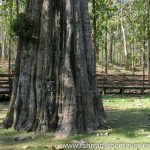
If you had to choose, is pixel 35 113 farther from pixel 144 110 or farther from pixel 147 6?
pixel 147 6

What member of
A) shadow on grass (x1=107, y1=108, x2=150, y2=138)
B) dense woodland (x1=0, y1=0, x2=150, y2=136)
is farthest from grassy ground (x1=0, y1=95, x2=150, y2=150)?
dense woodland (x1=0, y1=0, x2=150, y2=136)

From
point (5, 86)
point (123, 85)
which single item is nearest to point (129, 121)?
point (5, 86)

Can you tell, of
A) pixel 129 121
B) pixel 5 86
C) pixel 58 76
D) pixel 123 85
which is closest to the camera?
pixel 58 76

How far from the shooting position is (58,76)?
1086cm

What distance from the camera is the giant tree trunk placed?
417 inches

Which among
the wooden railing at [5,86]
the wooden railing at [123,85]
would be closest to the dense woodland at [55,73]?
the wooden railing at [5,86]

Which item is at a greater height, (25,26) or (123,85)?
(25,26)

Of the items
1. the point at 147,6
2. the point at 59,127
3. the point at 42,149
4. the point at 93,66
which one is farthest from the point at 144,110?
the point at 147,6

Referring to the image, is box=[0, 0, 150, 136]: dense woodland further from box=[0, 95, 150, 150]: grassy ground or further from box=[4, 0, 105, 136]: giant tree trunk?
box=[0, 95, 150, 150]: grassy ground

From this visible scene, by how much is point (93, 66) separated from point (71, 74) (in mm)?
957

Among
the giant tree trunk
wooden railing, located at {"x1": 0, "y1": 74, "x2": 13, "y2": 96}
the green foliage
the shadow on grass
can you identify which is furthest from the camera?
wooden railing, located at {"x1": 0, "y1": 74, "x2": 13, "y2": 96}

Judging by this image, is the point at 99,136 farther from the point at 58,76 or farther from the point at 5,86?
the point at 5,86

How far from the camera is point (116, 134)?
10328 mm

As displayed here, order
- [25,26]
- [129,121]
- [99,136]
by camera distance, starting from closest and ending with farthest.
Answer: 1. [99,136]
2. [25,26]
3. [129,121]
